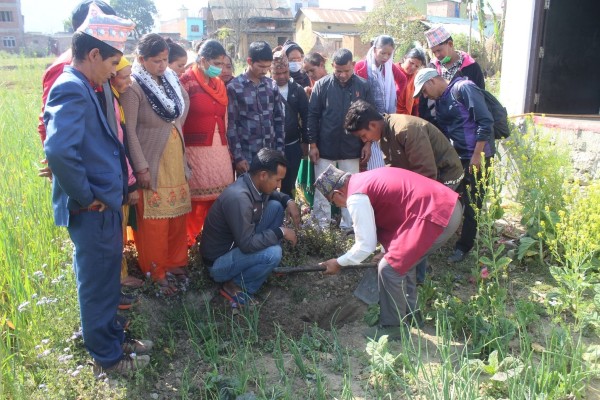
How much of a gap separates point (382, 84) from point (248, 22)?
32.2 metres

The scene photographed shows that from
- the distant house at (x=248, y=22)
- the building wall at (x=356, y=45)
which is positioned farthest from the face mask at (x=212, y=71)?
the distant house at (x=248, y=22)

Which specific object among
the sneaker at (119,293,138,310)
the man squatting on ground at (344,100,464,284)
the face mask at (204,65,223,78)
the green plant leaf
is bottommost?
the sneaker at (119,293,138,310)

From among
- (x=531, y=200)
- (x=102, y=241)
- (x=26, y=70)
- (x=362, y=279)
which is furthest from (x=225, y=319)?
(x=26, y=70)

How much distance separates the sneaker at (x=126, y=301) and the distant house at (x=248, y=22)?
3115 cm

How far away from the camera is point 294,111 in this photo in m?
4.83

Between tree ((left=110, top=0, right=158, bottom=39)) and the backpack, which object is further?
tree ((left=110, top=0, right=158, bottom=39))

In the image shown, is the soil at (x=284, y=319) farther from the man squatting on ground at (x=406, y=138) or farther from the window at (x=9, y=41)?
the window at (x=9, y=41)

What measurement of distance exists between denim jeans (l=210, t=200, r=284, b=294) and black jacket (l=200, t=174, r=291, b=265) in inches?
2.2

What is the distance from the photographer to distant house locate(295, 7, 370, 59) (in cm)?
3306

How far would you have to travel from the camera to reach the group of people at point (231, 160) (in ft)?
8.29

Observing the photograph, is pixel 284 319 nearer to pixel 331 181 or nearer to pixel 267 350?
pixel 267 350

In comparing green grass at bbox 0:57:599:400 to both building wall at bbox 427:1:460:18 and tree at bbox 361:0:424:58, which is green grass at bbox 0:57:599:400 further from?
building wall at bbox 427:1:460:18

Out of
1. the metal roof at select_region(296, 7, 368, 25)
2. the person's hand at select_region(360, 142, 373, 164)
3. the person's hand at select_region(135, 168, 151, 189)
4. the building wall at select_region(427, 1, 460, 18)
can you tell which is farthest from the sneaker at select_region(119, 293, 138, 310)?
the building wall at select_region(427, 1, 460, 18)

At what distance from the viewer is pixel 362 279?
159 inches
